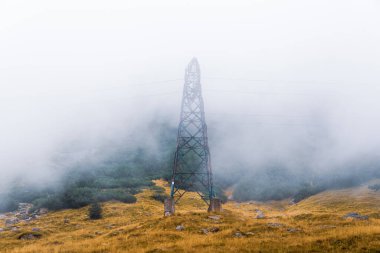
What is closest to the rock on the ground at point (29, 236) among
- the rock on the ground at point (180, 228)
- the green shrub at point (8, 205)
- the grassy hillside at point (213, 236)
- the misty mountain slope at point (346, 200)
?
the grassy hillside at point (213, 236)

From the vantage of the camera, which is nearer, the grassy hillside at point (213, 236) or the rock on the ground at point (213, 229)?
the grassy hillside at point (213, 236)

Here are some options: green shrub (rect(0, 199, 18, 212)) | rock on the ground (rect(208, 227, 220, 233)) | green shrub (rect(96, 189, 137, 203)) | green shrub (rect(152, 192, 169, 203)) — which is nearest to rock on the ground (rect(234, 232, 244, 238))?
rock on the ground (rect(208, 227, 220, 233))

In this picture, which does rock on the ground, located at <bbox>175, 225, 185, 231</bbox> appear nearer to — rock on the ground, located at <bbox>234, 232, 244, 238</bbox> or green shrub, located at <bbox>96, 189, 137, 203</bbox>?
rock on the ground, located at <bbox>234, 232, 244, 238</bbox>

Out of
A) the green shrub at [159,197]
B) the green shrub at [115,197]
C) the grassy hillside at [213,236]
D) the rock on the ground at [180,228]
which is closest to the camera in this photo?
the grassy hillside at [213,236]

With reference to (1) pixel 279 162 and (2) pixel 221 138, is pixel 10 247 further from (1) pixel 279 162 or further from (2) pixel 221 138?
(2) pixel 221 138

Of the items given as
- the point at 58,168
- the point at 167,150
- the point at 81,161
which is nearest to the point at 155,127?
the point at 167,150

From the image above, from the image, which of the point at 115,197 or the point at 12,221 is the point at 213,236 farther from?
the point at 115,197

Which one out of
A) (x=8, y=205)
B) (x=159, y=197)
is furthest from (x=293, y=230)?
(x=8, y=205)

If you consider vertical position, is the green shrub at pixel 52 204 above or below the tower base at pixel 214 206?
below

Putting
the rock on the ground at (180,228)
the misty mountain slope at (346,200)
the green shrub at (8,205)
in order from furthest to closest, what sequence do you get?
1. the green shrub at (8,205)
2. the misty mountain slope at (346,200)
3. the rock on the ground at (180,228)

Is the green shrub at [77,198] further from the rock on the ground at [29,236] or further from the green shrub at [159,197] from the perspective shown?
the rock on the ground at [29,236]

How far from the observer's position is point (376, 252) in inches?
550

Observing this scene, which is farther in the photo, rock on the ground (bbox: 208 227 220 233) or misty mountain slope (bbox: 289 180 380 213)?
misty mountain slope (bbox: 289 180 380 213)

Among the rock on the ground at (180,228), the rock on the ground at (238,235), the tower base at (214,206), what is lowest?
the rock on the ground at (180,228)
